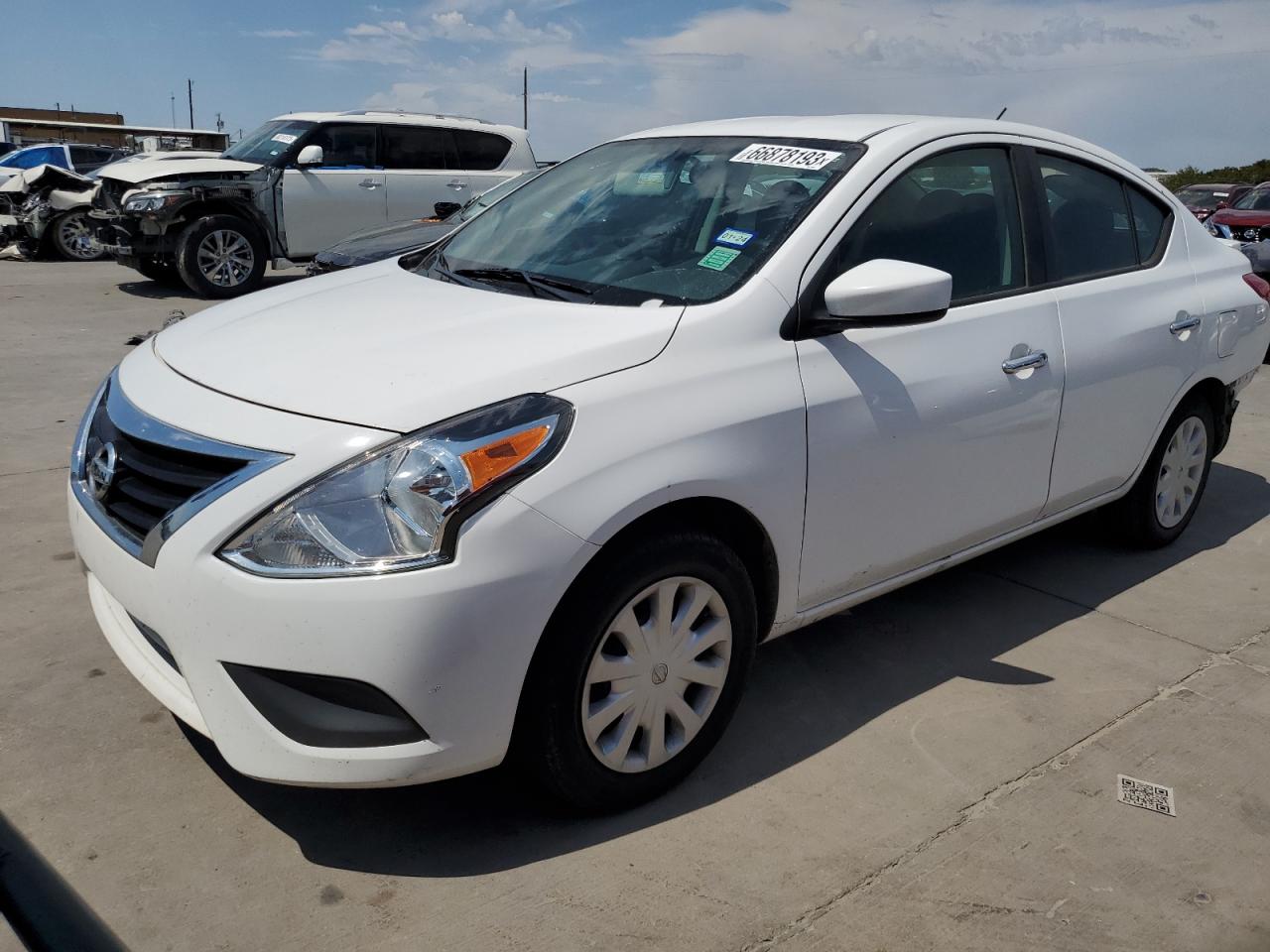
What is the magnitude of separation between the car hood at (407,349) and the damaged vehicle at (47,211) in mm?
12305

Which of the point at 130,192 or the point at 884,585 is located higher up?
the point at 130,192

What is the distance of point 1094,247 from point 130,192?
9.68 meters

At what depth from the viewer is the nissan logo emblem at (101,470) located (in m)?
2.62

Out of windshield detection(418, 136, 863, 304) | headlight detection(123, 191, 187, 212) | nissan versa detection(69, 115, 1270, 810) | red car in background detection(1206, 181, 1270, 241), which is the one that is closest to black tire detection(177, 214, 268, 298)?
headlight detection(123, 191, 187, 212)

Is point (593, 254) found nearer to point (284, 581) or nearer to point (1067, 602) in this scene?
point (284, 581)

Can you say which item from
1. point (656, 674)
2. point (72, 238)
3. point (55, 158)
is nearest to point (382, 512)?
point (656, 674)

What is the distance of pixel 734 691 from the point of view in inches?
112

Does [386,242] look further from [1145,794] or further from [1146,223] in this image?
[1145,794]

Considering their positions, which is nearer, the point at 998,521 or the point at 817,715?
the point at 817,715

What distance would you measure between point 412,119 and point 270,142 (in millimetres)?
1525

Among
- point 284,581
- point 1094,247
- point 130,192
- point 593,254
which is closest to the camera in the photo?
point 284,581

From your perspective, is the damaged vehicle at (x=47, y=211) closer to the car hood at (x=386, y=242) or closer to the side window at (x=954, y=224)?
the car hood at (x=386, y=242)

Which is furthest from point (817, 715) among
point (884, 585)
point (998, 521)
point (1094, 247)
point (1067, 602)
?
point (1094, 247)

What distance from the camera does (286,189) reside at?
1141 centimetres
